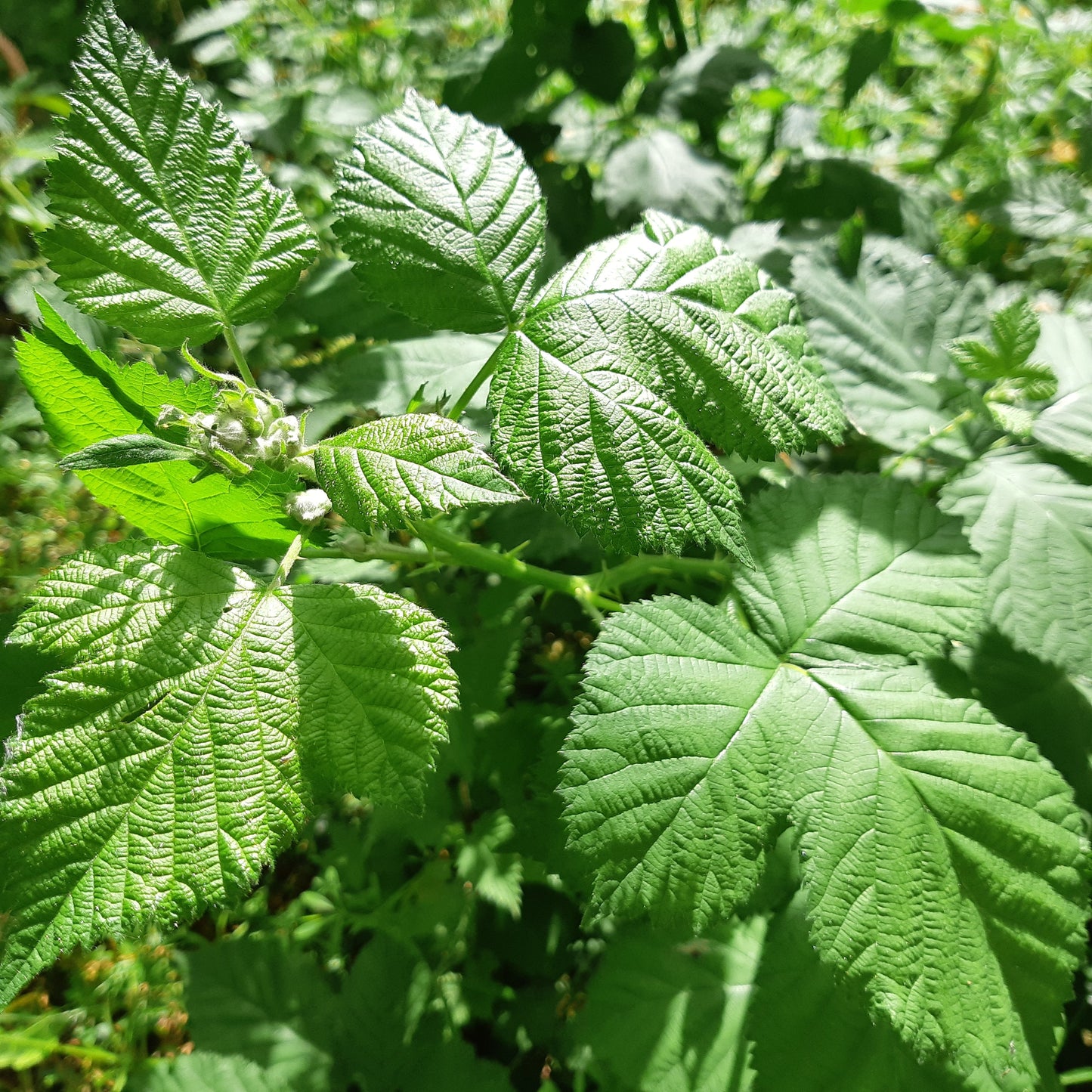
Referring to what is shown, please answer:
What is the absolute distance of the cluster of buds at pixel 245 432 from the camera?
842 millimetres

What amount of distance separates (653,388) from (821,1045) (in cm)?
102

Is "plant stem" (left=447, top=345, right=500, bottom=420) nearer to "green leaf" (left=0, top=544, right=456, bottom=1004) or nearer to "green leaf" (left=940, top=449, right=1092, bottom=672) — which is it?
"green leaf" (left=0, top=544, right=456, bottom=1004)

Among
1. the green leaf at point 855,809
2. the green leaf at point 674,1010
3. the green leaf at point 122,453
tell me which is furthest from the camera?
the green leaf at point 674,1010

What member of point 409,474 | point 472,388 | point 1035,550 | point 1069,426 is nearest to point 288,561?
point 409,474

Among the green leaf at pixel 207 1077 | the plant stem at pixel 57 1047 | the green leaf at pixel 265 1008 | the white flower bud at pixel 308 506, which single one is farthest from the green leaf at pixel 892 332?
the plant stem at pixel 57 1047

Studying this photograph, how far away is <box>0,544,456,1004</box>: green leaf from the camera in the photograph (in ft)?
2.60

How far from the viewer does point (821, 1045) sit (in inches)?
46.3

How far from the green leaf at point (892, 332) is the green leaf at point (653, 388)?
1.27 feet

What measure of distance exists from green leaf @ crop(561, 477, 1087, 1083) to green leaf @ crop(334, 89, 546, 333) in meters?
0.49

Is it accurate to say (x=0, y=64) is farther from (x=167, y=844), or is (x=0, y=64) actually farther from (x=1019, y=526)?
(x=1019, y=526)

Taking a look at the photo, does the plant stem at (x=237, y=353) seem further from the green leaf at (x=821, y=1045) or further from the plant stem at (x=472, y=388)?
the green leaf at (x=821, y=1045)

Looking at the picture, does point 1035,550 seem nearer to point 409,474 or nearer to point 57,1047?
point 409,474

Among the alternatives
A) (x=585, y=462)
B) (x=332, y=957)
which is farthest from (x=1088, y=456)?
(x=332, y=957)

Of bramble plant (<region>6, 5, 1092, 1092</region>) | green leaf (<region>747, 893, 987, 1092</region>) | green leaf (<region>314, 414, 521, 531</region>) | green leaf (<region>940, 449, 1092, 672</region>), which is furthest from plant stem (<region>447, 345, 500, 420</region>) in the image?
green leaf (<region>747, 893, 987, 1092</region>)
